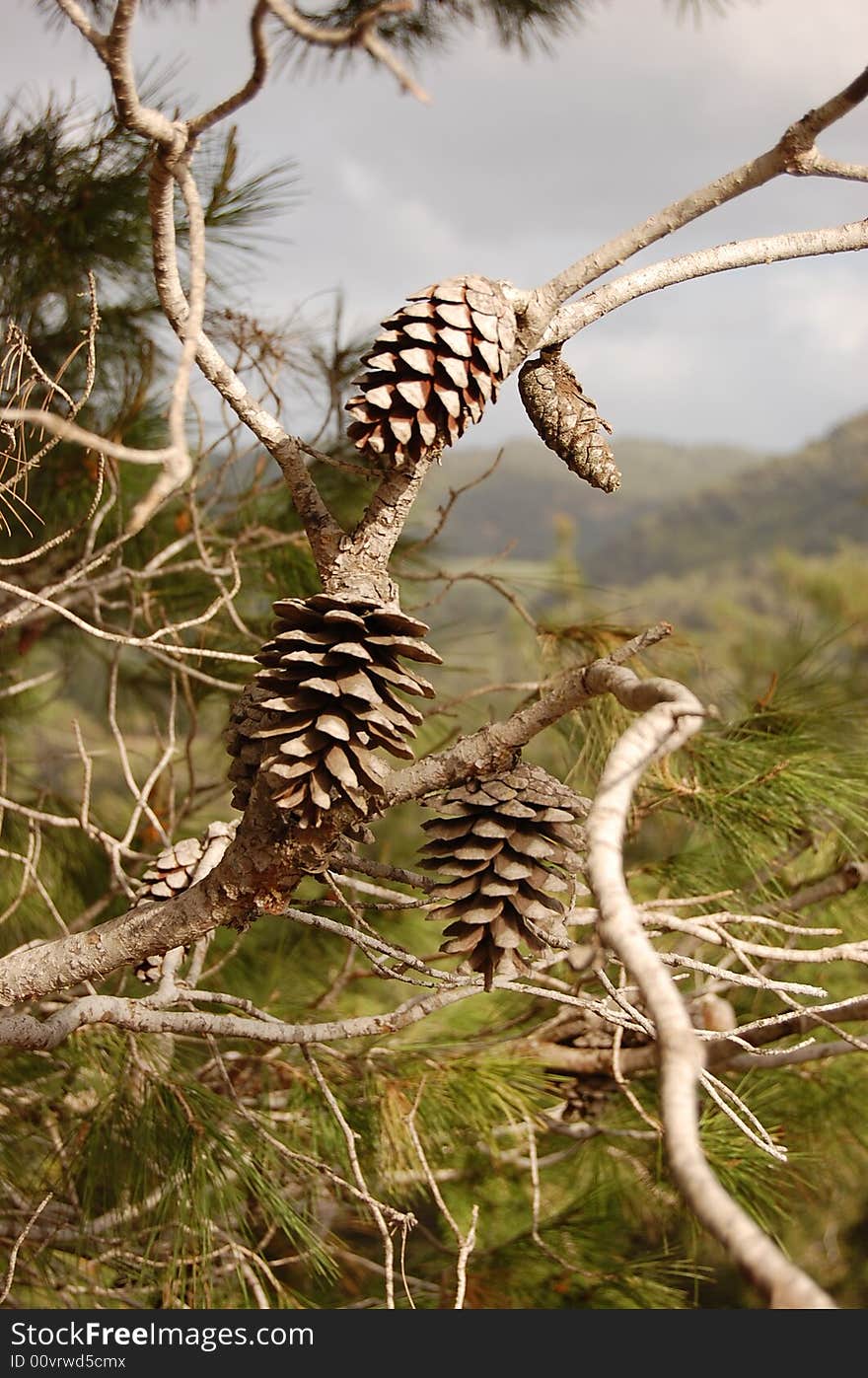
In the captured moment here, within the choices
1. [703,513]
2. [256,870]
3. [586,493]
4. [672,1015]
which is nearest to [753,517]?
[703,513]

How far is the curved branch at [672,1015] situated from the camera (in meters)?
0.18

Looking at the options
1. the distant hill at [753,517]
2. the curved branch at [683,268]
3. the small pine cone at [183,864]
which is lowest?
the small pine cone at [183,864]

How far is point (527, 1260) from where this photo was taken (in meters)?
0.79

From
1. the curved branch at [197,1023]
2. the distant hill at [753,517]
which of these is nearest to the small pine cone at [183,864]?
the curved branch at [197,1023]

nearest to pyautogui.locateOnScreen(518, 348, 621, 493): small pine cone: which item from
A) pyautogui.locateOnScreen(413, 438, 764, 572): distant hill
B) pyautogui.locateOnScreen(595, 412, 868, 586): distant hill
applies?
pyautogui.locateOnScreen(413, 438, 764, 572): distant hill

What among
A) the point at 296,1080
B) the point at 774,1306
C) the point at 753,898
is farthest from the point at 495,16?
the point at 774,1306

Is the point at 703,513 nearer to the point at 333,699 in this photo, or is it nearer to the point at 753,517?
the point at 753,517

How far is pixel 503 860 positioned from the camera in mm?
404

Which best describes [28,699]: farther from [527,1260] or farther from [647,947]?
[647,947]

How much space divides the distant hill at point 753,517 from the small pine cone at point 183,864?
11197 mm

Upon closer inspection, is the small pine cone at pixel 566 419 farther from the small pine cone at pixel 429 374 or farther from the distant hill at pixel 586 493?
the distant hill at pixel 586 493

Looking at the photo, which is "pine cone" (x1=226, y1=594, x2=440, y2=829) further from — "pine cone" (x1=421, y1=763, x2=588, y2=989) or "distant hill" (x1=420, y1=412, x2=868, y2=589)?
"distant hill" (x1=420, y1=412, x2=868, y2=589)

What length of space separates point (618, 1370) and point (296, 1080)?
0.24m

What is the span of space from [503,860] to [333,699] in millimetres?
93
